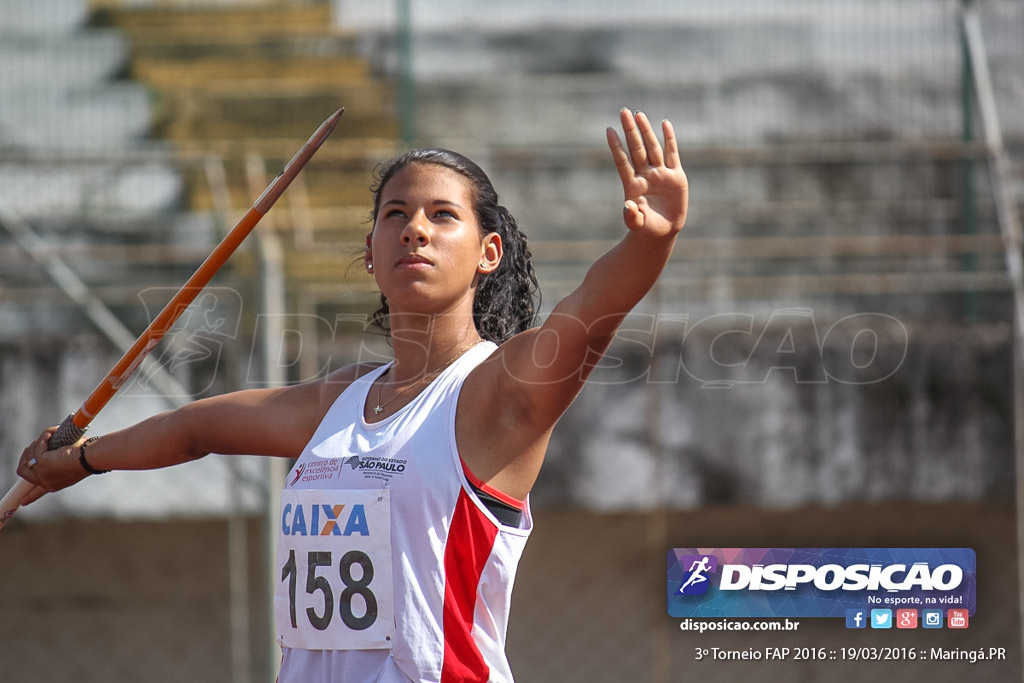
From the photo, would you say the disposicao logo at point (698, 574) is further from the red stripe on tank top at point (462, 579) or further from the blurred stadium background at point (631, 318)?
the red stripe on tank top at point (462, 579)

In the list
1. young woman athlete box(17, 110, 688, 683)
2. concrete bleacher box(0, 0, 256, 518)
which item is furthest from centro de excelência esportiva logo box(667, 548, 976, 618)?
concrete bleacher box(0, 0, 256, 518)

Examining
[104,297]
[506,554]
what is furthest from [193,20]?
[506,554]

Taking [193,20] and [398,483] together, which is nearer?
[398,483]

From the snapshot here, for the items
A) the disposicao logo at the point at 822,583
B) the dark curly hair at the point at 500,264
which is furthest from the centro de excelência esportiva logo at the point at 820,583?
the dark curly hair at the point at 500,264

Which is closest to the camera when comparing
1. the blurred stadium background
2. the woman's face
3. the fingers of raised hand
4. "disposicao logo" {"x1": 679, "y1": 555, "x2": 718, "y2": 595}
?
the fingers of raised hand

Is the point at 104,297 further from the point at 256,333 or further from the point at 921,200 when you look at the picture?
the point at 921,200

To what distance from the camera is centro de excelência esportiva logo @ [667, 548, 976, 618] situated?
13.0 feet

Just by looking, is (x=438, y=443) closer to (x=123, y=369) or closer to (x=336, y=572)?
(x=336, y=572)

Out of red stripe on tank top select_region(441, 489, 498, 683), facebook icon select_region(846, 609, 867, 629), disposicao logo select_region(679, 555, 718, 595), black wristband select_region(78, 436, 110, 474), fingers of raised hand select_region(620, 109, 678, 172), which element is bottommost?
red stripe on tank top select_region(441, 489, 498, 683)

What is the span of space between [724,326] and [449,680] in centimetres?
310

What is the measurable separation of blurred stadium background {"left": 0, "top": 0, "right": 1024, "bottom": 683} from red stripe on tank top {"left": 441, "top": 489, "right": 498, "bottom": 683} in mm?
2269

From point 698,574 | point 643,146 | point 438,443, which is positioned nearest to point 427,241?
point 438,443

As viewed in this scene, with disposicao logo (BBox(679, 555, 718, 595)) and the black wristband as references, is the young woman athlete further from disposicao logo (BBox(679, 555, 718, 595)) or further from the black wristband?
disposicao logo (BBox(679, 555, 718, 595))

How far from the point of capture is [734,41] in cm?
711
